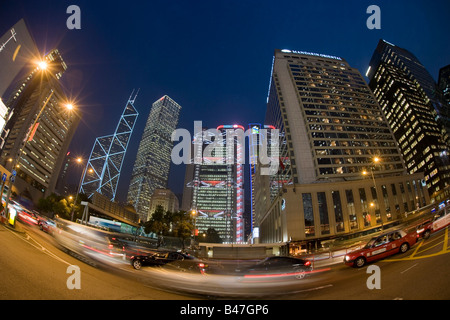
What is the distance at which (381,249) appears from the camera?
10477mm

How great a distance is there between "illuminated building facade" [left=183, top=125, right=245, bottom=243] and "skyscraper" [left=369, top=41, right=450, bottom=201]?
111 m

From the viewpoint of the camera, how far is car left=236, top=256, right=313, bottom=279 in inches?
434

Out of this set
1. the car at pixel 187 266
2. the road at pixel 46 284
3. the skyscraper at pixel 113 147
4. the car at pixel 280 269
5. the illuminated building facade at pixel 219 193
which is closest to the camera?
the road at pixel 46 284

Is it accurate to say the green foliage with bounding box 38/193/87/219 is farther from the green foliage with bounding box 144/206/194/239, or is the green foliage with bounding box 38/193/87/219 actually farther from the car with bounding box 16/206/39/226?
the car with bounding box 16/206/39/226

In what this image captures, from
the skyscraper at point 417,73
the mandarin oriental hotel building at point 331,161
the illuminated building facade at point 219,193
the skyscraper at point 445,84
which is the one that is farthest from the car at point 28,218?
the skyscraper at point 445,84

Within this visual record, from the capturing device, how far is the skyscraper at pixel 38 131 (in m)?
85.4

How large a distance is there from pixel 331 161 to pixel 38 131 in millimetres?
140437

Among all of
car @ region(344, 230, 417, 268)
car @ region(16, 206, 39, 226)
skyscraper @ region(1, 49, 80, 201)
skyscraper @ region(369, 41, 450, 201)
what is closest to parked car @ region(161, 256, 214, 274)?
car @ region(344, 230, 417, 268)

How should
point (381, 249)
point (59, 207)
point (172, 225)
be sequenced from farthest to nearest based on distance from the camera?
1. point (59, 207)
2. point (172, 225)
3. point (381, 249)

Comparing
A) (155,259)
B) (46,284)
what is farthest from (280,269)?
(46,284)

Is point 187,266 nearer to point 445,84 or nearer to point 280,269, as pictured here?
point 280,269

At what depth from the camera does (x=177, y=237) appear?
45.6 m

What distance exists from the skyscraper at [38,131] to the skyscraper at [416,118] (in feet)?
541

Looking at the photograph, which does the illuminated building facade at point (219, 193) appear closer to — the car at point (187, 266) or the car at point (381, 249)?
the car at point (187, 266)
